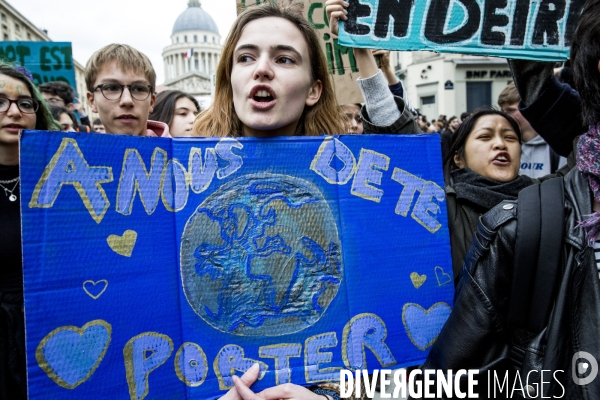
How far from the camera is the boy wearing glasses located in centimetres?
193

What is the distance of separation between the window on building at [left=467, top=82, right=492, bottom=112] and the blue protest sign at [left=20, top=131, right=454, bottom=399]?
23.4 m

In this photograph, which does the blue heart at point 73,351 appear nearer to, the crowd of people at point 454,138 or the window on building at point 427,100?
the crowd of people at point 454,138

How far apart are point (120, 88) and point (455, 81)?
74.9 feet

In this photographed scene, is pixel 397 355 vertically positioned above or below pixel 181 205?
below

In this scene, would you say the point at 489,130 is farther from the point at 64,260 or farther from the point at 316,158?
the point at 64,260

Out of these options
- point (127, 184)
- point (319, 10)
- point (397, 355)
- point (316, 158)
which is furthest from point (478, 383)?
point (319, 10)

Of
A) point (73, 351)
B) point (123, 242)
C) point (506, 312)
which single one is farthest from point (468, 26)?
point (73, 351)

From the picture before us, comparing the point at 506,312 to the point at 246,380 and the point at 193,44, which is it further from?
the point at 193,44

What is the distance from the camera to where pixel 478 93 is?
22.9 m

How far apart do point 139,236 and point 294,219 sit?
430 millimetres

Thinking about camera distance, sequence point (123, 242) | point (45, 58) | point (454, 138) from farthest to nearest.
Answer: point (45, 58) < point (454, 138) < point (123, 242)

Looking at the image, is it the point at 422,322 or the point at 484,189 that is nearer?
the point at 422,322

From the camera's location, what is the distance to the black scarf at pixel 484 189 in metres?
1.97

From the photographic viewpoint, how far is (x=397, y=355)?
1354mm
